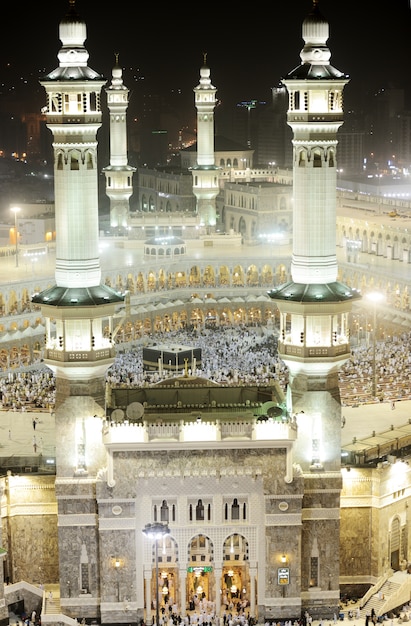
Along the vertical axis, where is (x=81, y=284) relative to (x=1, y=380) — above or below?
above

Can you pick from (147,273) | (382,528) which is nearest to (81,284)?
(382,528)

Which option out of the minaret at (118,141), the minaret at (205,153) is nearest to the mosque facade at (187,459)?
the minaret at (118,141)

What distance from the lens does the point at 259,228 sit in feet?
250

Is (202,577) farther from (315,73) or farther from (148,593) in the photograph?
(315,73)

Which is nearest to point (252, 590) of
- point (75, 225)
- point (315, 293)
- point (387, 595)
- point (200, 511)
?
point (200, 511)

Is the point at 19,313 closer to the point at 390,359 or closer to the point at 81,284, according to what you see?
the point at 390,359

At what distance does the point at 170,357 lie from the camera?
144 feet

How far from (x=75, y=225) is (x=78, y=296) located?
1404 millimetres

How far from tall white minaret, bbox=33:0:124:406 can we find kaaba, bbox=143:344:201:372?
1711 centimetres

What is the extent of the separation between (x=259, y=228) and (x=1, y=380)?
3478 centimetres

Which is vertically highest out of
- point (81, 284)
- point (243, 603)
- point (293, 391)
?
point (81, 284)

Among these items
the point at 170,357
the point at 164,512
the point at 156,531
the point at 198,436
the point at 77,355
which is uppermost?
the point at 77,355

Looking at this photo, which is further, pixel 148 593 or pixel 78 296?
pixel 78 296

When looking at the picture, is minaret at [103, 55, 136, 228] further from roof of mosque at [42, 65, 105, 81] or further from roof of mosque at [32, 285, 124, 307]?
roof of mosque at [32, 285, 124, 307]
